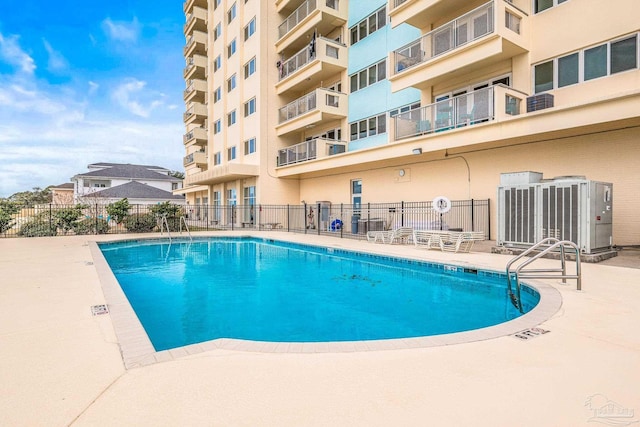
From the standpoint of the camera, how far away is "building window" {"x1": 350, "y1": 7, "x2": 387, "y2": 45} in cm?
2069

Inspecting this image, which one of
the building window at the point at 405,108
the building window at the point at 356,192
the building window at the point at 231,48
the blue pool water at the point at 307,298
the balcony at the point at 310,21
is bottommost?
the blue pool water at the point at 307,298

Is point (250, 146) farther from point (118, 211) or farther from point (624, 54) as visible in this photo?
point (624, 54)

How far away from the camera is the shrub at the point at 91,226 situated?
66.1 feet

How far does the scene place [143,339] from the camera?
4.09 m

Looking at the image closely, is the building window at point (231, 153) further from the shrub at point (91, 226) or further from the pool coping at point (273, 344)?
the pool coping at point (273, 344)

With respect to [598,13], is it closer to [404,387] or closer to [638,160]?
[638,160]

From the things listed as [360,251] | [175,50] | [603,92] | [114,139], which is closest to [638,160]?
[603,92]

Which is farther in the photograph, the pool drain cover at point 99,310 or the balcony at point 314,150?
the balcony at point 314,150

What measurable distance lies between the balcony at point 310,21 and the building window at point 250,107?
14.0 feet

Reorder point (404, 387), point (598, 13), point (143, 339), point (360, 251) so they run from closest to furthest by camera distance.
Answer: point (404, 387), point (143, 339), point (598, 13), point (360, 251)

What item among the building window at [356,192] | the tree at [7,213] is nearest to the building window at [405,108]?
the building window at [356,192]

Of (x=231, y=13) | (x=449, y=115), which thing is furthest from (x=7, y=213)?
(x=231, y=13)

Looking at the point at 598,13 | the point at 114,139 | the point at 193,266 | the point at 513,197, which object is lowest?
the point at 193,266

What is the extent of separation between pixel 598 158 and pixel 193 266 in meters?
13.8
